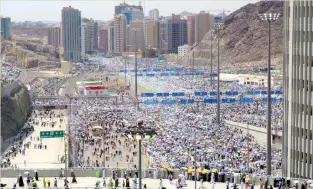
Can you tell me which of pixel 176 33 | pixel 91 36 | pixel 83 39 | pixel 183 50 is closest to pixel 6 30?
pixel 91 36

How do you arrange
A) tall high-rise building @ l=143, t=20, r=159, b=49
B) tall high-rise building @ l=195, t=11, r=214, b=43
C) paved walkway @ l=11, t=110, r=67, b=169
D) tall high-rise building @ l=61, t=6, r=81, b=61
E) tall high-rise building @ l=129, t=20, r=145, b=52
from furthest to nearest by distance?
A: tall high-rise building @ l=195, t=11, r=214, b=43, tall high-rise building @ l=143, t=20, r=159, b=49, tall high-rise building @ l=129, t=20, r=145, b=52, tall high-rise building @ l=61, t=6, r=81, b=61, paved walkway @ l=11, t=110, r=67, b=169

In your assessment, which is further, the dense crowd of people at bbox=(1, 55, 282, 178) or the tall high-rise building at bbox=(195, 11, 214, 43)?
the tall high-rise building at bbox=(195, 11, 214, 43)

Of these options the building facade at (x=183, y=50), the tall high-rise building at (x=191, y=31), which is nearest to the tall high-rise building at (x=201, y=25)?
the tall high-rise building at (x=191, y=31)

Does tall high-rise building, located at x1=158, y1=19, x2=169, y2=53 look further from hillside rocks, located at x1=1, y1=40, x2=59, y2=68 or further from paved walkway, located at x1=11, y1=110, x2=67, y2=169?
paved walkway, located at x1=11, y1=110, x2=67, y2=169

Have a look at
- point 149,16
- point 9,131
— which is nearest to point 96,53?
point 149,16

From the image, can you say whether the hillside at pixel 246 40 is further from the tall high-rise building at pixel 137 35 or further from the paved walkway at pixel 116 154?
the paved walkway at pixel 116 154

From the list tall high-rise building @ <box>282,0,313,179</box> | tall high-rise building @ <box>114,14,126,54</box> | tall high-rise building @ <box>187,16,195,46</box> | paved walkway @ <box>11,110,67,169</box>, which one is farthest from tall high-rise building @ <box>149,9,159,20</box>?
tall high-rise building @ <box>282,0,313,179</box>

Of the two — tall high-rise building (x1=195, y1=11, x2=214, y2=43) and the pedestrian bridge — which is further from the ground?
tall high-rise building (x1=195, y1=11, x2=214, y2=43)
